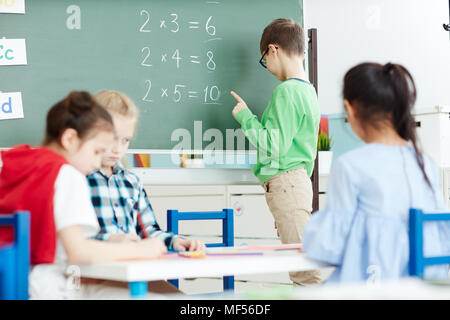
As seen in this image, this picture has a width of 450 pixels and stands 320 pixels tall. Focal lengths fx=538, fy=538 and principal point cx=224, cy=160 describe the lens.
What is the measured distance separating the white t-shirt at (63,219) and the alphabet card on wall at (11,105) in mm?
1148

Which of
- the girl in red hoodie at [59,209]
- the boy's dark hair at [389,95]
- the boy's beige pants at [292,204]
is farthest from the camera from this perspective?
the boy's beige pants at [292,204]

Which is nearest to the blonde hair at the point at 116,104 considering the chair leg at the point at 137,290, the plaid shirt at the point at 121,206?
the plaid shirt at the point at 121,206

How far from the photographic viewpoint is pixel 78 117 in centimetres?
117

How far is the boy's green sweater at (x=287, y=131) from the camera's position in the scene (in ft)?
6.92

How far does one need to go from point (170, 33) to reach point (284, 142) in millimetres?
703

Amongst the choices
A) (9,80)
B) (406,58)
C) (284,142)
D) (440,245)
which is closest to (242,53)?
(284,142)

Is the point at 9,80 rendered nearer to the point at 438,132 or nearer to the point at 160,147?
the point at 160,147

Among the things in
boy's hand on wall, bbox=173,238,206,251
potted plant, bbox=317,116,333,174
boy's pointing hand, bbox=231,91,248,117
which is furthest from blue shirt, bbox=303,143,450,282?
potted plant, bbox=317,116,333,174

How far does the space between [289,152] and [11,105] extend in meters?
1.11

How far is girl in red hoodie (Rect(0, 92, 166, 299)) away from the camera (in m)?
1.04

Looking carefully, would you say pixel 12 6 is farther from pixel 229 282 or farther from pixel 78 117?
pixel 229 282

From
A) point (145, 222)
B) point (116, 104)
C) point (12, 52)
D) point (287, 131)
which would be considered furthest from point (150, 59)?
point (145, 222)

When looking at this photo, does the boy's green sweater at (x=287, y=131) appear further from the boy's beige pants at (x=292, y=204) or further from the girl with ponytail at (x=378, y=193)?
the girl with ponytail at (x=378, y=193)

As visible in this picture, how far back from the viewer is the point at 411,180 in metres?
1.26
